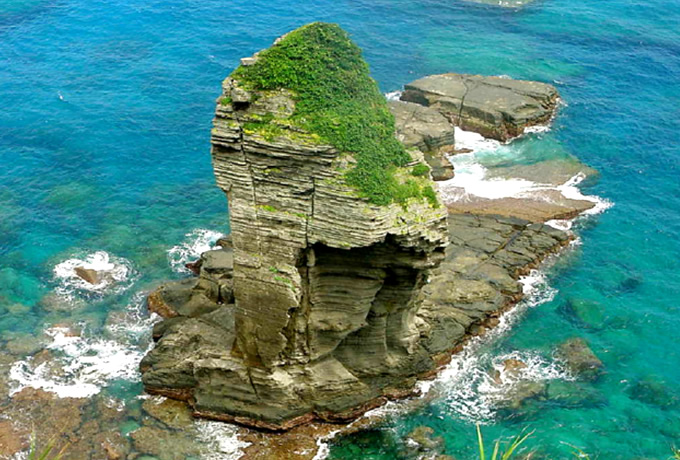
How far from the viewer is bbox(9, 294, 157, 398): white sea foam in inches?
1747

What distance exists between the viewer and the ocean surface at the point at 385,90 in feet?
143

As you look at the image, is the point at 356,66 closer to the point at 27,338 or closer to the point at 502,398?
the point at 502,398

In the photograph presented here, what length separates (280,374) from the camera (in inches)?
1606

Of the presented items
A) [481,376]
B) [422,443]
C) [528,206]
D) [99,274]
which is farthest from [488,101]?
[422,443]

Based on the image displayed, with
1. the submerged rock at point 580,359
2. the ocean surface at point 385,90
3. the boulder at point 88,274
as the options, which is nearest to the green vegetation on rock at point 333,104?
the ocean surface at point 385,90

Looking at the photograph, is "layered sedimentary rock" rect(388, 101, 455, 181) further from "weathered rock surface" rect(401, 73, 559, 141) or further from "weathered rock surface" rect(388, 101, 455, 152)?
"weathered rock surface" rect(401, 73, 559, 141)

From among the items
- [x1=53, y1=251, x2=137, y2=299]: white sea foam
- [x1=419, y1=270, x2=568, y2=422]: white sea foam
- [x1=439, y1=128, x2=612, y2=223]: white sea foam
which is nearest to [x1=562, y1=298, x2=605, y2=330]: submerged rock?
[x1=419, y1=270, x2=568, y2=422]: white sea foam

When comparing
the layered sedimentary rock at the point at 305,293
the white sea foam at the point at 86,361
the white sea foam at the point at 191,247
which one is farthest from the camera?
the white sea foam at the point at 191,247

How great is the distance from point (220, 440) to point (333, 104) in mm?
17781

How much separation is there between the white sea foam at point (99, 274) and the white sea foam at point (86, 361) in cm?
359

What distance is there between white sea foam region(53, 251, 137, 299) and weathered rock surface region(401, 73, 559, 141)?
31.4 m

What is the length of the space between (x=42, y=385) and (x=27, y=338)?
466 cm

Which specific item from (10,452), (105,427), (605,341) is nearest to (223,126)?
(105,427)

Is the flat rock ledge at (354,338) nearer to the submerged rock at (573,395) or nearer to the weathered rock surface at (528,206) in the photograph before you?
the weathered rock surface at (528,206)
